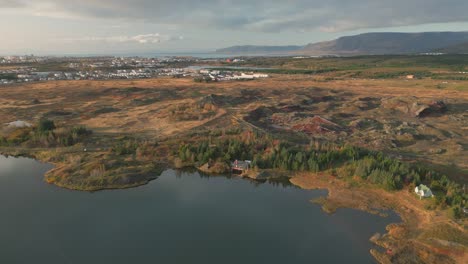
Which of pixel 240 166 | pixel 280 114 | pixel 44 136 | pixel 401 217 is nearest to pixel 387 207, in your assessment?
pixel 401 217

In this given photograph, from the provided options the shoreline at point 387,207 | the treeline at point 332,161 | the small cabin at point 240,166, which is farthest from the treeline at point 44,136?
the small cabin at point 240,166

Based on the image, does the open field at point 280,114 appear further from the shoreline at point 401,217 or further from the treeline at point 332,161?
the shoreline at point 401,217

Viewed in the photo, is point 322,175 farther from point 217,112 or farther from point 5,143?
point 5,143

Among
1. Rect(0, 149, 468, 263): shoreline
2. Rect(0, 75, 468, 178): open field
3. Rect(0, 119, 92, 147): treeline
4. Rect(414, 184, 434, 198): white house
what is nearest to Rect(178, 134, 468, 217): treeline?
Rect(414, 184, 434, 198): white house

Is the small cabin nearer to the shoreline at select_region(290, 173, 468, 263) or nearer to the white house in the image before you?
the shoreline at select_region(290, 173, 468, 263)

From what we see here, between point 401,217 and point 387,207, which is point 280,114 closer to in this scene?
point 387,207

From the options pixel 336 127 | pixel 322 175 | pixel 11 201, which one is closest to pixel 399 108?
pixel 336 127
